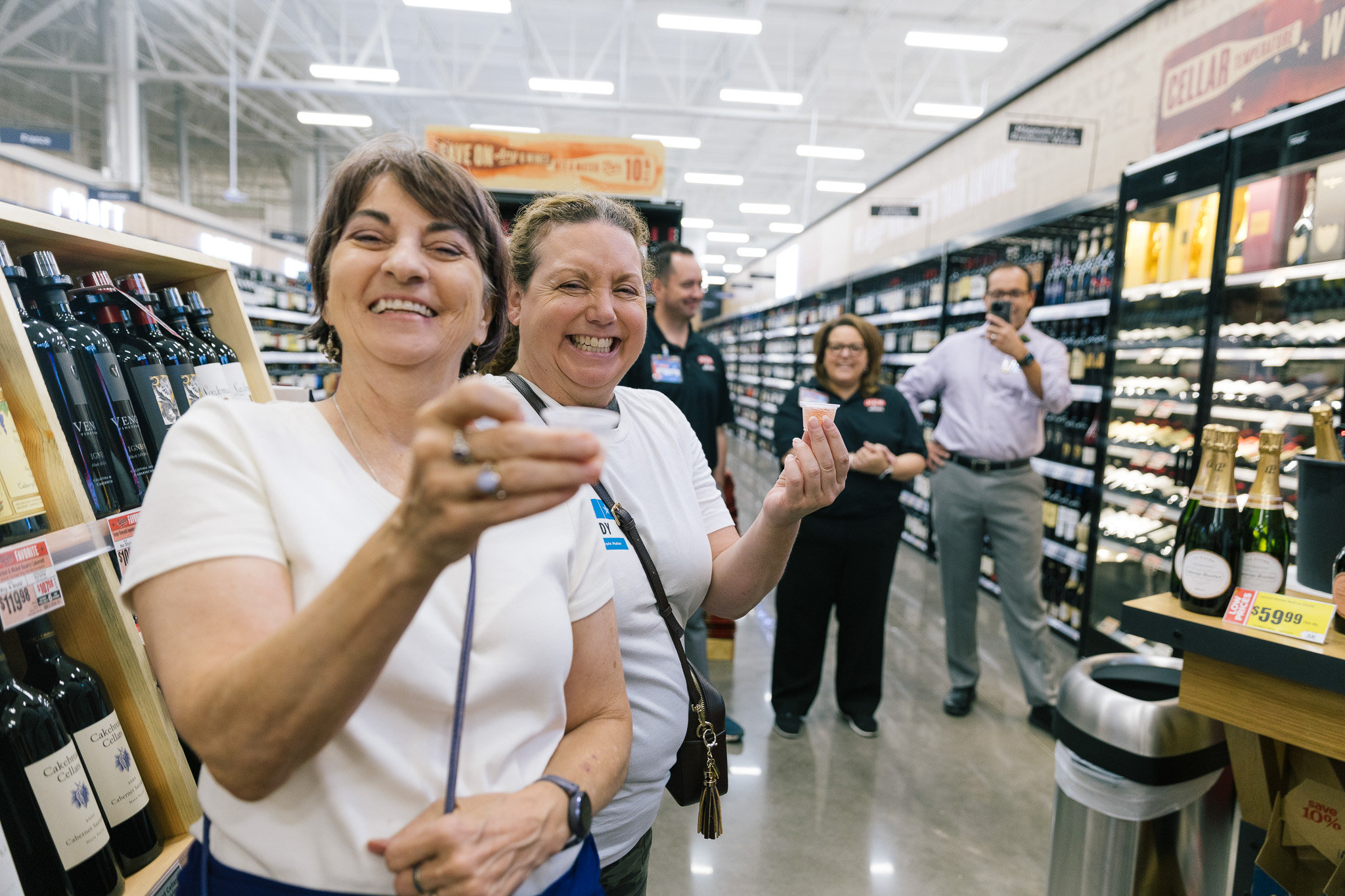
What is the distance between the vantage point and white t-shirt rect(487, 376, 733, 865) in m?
1.21

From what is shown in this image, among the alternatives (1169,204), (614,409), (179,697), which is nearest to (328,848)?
Result: (179,697)

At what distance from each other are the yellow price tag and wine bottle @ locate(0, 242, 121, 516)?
2.27 metres

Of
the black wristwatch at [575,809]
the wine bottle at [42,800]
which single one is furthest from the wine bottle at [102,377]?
the black wristwatch at [575,809]

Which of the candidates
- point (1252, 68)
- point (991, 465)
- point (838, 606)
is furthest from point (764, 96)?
point (838, 606)

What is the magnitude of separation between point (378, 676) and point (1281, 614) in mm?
1777

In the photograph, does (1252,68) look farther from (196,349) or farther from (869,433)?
(196,349)

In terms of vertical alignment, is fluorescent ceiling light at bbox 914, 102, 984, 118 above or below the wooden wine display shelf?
above

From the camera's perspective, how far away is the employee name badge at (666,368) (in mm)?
3271

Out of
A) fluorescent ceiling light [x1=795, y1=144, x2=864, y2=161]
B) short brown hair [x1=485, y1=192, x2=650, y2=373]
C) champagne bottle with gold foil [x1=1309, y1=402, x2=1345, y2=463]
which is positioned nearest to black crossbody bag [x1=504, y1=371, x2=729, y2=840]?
short brown hair [x1=485, y1=192, x2=650, y2=373]

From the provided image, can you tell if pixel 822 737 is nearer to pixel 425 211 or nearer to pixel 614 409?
pixel 614 409

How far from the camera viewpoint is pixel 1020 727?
136 inches

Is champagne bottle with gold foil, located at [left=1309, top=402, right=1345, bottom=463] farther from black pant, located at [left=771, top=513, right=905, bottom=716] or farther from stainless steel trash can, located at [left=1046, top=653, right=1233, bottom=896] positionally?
black pant, located at [left=771, top=513, right=905, bottom=716]

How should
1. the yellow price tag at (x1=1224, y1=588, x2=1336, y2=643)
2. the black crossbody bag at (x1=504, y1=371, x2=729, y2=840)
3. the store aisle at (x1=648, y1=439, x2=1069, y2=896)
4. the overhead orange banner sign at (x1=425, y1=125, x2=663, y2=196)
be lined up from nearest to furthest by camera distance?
the black crossbody bag at (x1=504, y1=371, x2=729, y2=840) < the yellow price tag at (x1=1224, y1=588, x2=1336, y2=643) < the store aisle at (x1=648, y1=439, x2=1069, y2=896) < the overhead orange banner sign at (x1=425, y1=125, x2=663, y2=196)

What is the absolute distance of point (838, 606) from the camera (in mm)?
3312
